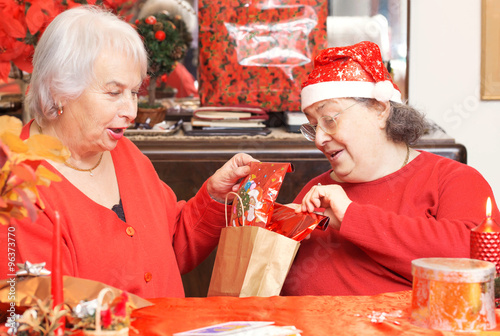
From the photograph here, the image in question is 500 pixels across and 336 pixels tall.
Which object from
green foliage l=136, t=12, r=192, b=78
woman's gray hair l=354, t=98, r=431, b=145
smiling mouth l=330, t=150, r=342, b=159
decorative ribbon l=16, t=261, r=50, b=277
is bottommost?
decorative ribbon l=16, t=261, r=50, b=277

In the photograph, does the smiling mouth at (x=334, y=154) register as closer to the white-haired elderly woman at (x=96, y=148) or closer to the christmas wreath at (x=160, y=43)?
the white-haired elderly woman at (x=96, y=148)

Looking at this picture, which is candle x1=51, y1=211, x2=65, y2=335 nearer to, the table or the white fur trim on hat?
the table

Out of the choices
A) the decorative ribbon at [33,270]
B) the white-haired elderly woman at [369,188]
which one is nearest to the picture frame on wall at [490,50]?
the white-haired elderly woman at [369,188]

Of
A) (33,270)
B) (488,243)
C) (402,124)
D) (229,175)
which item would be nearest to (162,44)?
(229,175)

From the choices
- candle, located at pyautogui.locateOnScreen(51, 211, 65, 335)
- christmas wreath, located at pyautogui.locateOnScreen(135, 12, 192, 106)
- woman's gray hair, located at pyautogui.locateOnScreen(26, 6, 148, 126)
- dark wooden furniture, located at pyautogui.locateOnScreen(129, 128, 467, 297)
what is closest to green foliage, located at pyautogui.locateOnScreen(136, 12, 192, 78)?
christmas wreath, located at pyautogui.locateOnScreen(135, 12, 192, 106)

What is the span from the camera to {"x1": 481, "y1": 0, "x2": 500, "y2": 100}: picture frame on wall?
10.0 feet

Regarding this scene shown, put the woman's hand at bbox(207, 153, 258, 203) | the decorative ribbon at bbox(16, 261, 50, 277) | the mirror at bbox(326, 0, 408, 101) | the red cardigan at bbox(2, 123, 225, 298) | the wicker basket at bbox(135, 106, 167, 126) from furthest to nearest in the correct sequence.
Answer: the mirror at bbox(326, 0, 408, 101) → the wicker basket at bbox(135, 106, 167, 126) → the woman's hand at bbox(207, 153, 258, 203) → the red cardigan at bbox(2, 123, 225, 298) → the decorative ribbon at bbox(16, 261, 50, 277)

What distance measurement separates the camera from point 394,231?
1.76 m

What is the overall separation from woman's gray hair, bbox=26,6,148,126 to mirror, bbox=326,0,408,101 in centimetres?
153

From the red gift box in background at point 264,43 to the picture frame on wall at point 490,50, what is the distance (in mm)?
751

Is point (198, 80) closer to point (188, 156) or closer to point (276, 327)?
point (188, 156)

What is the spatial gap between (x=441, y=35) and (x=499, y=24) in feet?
0.87

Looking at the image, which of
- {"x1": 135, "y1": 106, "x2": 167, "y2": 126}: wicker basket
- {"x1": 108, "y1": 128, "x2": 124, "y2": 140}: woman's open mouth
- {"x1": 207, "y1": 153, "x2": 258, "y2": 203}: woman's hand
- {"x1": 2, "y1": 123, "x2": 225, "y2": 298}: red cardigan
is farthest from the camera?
{"x1": 135, "y1": 106, "x2": 167, "y2": 126}: wicker basket

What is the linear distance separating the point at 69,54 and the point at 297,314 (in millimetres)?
960
